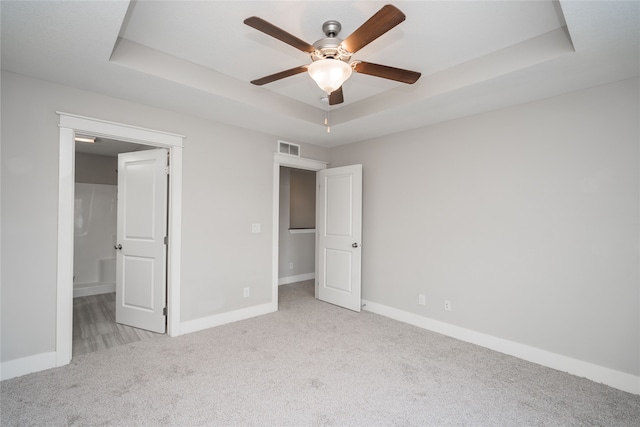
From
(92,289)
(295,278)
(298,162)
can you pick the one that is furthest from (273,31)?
(92,289)

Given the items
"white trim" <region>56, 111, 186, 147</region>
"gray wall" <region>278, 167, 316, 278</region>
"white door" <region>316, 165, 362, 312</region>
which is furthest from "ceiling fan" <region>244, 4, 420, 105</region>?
"gray wall" <region>278, 167, 316, 278</region>

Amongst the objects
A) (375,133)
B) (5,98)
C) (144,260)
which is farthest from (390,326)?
(5,98)

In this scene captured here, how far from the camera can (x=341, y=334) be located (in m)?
3.42

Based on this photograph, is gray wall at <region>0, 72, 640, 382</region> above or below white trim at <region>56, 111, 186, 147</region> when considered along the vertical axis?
below

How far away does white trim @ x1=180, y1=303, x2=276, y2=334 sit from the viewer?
3438 mm

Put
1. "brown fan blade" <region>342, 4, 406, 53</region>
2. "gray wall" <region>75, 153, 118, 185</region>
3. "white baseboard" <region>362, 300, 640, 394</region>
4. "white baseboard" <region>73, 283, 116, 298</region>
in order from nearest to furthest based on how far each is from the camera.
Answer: "brown fan blade" <region>342, 4, 406, 53</region> < "white baseboard" <region>362, 300, 640, 394</region> < "white baseboard" <region>73, 283, 116, 298</region> < "gray wall" <region>75, 153, 118, 185</region>

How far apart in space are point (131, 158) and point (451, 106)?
11.8 feet

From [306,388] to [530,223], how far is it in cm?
249

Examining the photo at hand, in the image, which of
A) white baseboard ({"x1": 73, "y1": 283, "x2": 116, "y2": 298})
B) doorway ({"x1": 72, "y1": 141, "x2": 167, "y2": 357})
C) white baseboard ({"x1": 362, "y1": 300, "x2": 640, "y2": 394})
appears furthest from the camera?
white baseboard ({"x1": 73, "y1": 283, "x2": 116, "y2": 298})

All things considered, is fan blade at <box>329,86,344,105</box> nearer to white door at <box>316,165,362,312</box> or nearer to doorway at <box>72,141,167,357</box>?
white door at <box>316,165,362,312</box>

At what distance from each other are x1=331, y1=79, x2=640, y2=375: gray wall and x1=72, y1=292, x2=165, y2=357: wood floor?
10.1 feet

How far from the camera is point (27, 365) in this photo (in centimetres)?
251

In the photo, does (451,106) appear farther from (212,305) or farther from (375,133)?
(212,305)

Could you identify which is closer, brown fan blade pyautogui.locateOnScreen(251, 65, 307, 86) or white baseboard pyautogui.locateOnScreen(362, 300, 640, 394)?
brown fan blade pyautogui.locateOnScreen(251, 65, 307, 86)
